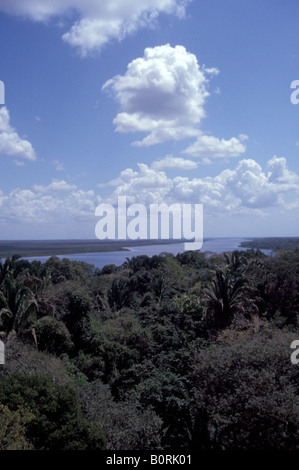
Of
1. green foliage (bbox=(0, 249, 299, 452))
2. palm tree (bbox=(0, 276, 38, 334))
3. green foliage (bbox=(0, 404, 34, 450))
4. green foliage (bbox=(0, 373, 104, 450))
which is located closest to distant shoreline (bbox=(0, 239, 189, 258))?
green foliage (bbox=(0, 249, 299, 452))

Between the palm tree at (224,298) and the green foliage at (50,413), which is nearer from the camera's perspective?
the green foliage at (50,413)

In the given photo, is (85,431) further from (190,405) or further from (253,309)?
(253,309)

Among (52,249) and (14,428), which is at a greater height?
(52,249)

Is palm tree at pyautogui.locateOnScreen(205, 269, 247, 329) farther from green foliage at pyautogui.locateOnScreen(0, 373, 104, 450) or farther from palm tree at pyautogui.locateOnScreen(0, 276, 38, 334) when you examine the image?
green foliage at pyautogui.locateOnScreen(0, 373, 104, 450)

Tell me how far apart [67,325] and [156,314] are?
18.0ft

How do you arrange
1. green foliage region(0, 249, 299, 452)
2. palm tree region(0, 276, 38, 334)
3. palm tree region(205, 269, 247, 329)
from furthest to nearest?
palm tree region(205, 269, 247, 329)
palm tree region(0, 276, 38, 334)
green foliage region(0, 249, 299, 452)

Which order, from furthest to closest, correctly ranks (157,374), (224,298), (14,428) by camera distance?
1. (224,298)
2. (157,374)
3. (14,428)

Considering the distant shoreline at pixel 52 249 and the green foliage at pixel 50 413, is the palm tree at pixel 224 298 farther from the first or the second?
the distant shoreline at pixel 52 249

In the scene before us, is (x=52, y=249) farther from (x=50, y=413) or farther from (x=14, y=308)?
(x=50, y=413)

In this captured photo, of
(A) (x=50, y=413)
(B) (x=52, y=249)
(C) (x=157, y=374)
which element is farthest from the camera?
(B) (x=52, y=249)

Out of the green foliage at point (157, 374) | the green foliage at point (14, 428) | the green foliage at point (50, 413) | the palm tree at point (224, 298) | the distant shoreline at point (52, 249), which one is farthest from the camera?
the distant shoreline at point (52, 249)

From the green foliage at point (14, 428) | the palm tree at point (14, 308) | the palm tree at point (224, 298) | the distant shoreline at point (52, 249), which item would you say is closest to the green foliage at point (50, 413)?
the green foliage at point (14, 428)

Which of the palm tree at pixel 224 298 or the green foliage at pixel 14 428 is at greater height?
the palm tree at pixel 224 298

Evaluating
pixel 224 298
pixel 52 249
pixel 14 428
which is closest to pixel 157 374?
pixel 14 428
